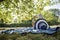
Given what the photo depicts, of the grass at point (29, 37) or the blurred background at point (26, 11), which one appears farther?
the blurred background at point (26, 11)

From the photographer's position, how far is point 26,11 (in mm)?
4270

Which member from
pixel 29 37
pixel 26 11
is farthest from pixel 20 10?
pixel 29 37

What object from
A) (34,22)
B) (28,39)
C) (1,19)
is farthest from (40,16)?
(1,19)

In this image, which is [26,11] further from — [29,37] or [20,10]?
[29,37]

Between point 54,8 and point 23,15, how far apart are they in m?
0.67

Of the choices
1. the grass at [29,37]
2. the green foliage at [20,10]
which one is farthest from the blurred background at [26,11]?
the grass at [29,37]

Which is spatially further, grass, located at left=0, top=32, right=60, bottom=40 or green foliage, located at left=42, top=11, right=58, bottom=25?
green foliage, located at left=42, top=11, right=58, bottom=25

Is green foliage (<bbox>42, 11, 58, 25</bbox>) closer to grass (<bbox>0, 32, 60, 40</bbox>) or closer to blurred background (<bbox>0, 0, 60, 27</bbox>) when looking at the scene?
blurred background (<bbox>0, 0, 60, 27</bbox>)

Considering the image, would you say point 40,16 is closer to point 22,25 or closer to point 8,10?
point 22,25

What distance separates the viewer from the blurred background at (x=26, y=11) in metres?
4.20

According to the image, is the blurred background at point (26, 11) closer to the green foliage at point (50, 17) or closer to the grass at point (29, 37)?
the green foliage at point (50, 17)

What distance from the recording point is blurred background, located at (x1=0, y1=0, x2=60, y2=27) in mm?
4199

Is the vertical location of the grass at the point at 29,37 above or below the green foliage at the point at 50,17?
below

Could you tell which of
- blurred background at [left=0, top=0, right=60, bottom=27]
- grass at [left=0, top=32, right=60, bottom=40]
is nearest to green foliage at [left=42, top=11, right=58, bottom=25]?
blurred background at [left=0, top=0, right=60, bottom=27]
